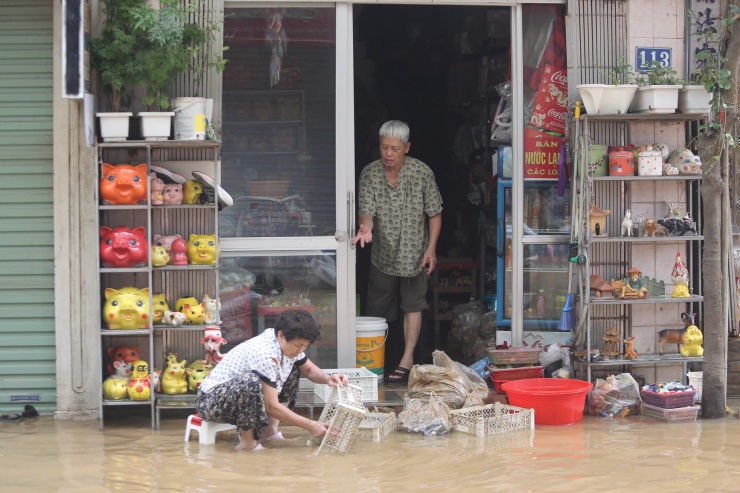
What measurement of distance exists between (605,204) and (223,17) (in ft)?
10.8

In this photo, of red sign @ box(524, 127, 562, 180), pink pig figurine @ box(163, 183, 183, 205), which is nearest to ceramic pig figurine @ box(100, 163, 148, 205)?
pink pig figurine @ box(163, 183, 183, 205)

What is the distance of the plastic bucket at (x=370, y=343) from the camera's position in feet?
27.4

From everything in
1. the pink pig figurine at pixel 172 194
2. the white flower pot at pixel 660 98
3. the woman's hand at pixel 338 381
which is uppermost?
the white flower pot at pixel 660 98

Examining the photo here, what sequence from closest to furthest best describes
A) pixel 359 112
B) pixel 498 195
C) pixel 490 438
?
pixel 490 438, pixel 498 195, pixel 359 112

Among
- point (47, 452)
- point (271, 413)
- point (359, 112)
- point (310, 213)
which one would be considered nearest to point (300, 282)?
point (310, 213)

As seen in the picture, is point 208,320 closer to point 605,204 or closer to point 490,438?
point 490,438

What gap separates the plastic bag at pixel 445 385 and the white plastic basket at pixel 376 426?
0.43m

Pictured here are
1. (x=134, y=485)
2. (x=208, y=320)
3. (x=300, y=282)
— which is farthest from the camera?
(x=300, y=282)

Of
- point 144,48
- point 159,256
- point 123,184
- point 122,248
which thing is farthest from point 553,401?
point 144,48

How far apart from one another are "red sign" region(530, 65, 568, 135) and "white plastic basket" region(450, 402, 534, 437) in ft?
7.72

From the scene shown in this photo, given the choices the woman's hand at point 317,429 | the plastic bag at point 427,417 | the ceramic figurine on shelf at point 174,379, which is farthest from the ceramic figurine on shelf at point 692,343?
the ceramic figurine on shelf at point 174,379

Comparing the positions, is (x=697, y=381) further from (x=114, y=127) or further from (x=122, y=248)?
(x=114, y=127)

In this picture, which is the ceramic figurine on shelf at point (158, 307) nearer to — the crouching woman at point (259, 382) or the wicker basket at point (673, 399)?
the crouching woman at point (259, 382)

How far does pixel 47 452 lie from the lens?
21.7 feet
